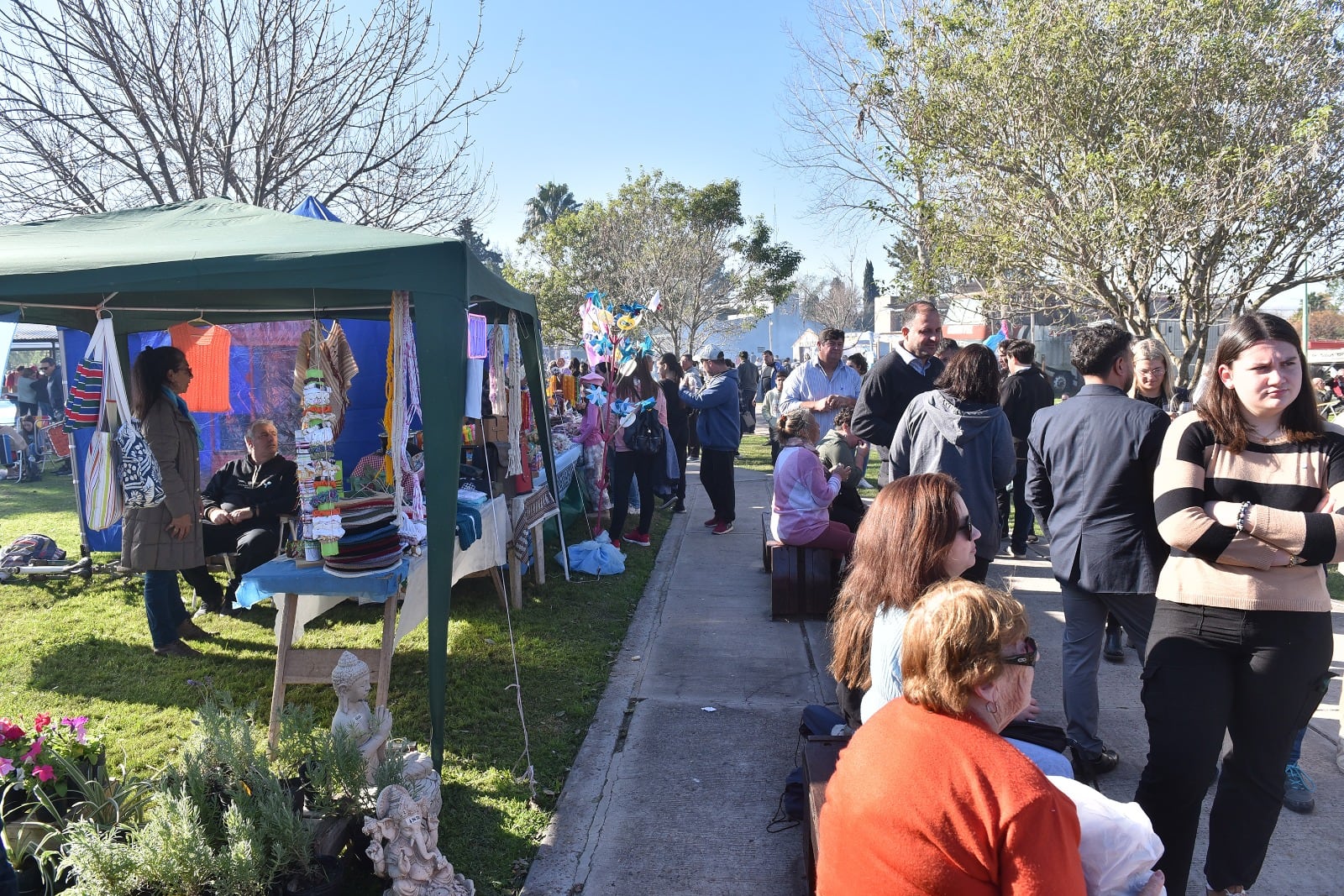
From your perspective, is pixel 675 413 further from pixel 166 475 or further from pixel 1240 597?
pixel 1240 597

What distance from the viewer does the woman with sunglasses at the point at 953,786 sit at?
143 cm

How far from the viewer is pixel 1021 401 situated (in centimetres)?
710

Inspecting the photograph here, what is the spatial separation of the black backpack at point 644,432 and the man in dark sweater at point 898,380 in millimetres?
3061

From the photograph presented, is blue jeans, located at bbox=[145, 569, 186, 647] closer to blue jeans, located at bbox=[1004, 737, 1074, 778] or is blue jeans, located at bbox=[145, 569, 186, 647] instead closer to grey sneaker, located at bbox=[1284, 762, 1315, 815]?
blue jeans, located at bbox=[1004, 737, 1074, 778]

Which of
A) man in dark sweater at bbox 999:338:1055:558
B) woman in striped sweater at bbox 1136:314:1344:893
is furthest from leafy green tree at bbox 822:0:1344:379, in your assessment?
woman in striped sweater at bbox 1136:314:1344:893

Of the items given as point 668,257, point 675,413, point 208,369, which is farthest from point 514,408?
point 668,257

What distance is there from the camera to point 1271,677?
2326 mm

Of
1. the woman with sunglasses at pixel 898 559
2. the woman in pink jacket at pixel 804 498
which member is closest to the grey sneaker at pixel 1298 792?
the woman with sunglasses at pixel 898 559

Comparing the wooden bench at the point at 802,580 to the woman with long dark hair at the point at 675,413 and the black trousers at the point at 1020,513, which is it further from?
the woman with long dark hair at the point at 675,413

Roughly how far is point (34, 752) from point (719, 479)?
6.62m

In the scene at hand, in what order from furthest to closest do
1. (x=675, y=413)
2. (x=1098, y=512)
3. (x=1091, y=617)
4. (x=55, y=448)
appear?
1. (x=55, y=448)
2. (x=675, y=413)
3. (x=1091, y=617)
4. (x=1098, y=512)

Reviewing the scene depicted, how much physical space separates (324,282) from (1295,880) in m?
4.23

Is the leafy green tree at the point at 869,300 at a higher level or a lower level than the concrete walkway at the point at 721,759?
higher

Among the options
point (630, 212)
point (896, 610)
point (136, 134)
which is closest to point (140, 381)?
point (896, 610)
